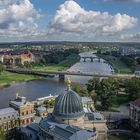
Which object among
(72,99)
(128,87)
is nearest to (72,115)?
(72,99)

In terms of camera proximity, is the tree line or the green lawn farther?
the tree line

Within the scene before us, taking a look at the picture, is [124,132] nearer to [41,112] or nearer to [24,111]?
[41,112]

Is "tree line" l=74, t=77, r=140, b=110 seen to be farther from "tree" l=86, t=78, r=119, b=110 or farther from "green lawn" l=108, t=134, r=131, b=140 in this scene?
"green lawn" l=108, t=134, r=131, b=140

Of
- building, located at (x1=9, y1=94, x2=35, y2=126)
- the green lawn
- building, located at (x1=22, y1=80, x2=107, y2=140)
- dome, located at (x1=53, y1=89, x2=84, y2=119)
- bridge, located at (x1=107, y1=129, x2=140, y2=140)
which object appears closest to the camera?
building, located at (x1=22, y1=80, x2=107, y2=140)

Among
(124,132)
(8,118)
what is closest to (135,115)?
(124,132)

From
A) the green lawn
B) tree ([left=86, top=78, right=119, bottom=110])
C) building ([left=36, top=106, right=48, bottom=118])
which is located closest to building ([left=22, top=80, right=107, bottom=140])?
the green lawn

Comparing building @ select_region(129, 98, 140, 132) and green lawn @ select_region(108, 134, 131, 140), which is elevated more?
building @ select_region(129, 98, 140, 132)

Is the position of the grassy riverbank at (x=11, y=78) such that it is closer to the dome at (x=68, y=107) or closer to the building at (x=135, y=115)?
the building at (x=135, y=115)
